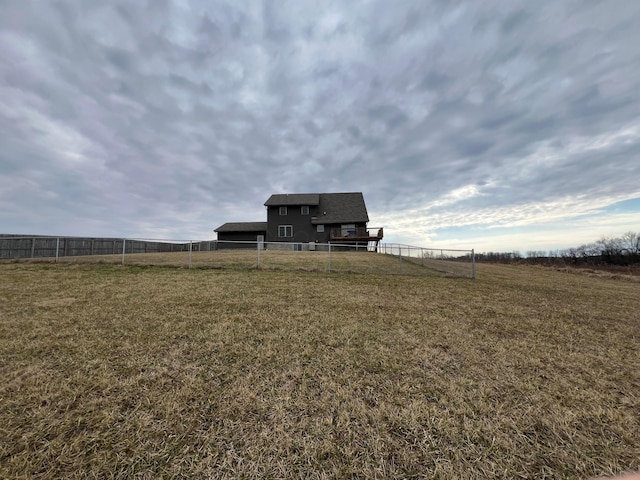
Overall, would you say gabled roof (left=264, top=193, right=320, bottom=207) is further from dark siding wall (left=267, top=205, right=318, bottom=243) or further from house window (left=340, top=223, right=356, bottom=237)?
house window (left=340, top=223, right=356, bottom=237)

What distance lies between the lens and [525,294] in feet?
29.0

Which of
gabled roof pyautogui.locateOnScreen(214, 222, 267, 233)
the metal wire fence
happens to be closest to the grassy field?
the metal wire fence

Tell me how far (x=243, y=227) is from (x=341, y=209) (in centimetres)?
1234

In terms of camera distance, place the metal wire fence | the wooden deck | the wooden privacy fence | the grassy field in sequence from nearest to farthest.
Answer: the grassy field → the metal wire fence → the wooden privacy fence → the wooden deck

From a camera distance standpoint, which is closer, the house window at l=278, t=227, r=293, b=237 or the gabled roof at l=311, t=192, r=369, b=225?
the gabled roof at l=311, t=192, r=369, b=225

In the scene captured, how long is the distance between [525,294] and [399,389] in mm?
8714

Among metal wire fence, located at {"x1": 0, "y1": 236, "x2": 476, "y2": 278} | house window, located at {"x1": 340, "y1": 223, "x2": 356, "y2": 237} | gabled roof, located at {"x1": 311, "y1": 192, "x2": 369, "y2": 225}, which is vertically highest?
gabled roof, located at {"x1": 311, "y1": 192, "x2": 369, "y2": 225}

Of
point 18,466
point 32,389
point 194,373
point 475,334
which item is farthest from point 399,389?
point 32,389

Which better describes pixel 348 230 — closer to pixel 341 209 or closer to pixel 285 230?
pixel 341 209

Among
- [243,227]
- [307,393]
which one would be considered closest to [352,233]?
[243,227]

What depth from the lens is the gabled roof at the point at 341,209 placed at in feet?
89.4

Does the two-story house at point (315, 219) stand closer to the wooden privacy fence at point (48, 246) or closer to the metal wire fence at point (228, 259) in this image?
the metal wire fence at point (228, 259)

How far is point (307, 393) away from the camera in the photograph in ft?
8.62

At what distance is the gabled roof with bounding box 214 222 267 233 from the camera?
30.8 metres
